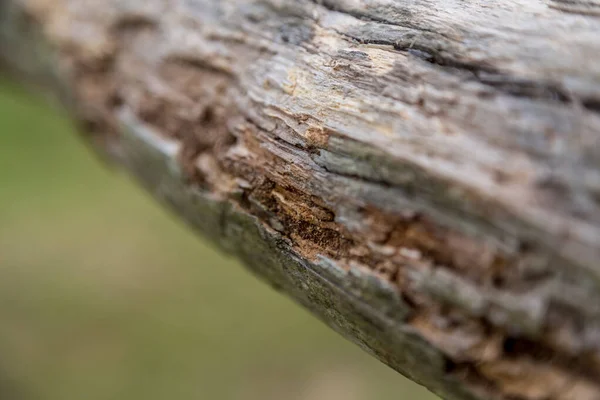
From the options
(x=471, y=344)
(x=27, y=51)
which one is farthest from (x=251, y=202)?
(x=27, y=51)

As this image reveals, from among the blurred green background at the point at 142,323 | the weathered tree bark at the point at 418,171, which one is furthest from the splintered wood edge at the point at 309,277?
the blurred green background at the point at 142,323

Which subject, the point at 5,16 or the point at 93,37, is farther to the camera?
the point at 5,16

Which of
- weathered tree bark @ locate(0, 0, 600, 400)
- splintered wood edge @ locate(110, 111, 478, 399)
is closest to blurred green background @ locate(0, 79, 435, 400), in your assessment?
splintered wood edge @ locate(110, 111, 478, 399)

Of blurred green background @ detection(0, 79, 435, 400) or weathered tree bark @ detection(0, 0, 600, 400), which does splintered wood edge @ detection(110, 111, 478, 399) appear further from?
blurred green background @ detection(0, 79, 435, 400)

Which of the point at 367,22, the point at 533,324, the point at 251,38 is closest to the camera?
the point at 533,324

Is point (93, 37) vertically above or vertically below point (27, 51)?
above

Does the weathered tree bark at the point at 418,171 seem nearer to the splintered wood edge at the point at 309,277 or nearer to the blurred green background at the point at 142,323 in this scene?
the splintered wood edge at the point at 309,277

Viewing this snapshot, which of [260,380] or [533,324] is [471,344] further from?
[260,380]
